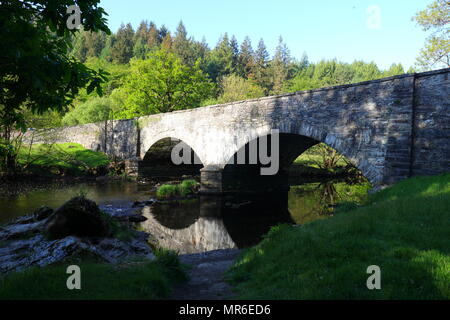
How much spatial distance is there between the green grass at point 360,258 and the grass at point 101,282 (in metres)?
1.18

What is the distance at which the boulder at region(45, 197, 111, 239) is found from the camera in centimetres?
793

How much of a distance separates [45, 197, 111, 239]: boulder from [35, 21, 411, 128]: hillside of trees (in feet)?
11.3

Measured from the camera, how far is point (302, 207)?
16.7m

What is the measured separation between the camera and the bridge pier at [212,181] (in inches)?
742

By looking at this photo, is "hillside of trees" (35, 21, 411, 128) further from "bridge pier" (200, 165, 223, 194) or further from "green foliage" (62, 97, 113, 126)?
"bridge pier" (200, 165, 223, 194)

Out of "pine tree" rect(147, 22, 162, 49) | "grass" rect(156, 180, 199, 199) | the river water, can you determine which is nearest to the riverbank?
the river water

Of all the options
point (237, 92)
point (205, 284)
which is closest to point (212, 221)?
point (205, 284)

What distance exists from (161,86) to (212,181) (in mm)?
17163

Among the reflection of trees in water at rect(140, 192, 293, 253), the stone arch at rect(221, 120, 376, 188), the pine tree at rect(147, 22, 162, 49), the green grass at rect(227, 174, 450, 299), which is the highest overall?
the pine tree at rect(147, 22, 162, 49)

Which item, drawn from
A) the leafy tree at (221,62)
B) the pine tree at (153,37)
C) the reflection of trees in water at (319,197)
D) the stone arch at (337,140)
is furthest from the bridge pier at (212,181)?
the pine tree at (153,37)


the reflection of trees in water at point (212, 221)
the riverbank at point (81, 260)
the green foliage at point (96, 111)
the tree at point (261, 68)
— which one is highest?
the tree at point (261, 68)

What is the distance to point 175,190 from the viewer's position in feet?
61.9

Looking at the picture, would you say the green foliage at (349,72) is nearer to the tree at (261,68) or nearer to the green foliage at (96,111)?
the tree at (261,68)

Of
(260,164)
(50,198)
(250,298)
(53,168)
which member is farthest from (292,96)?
(53,168)
